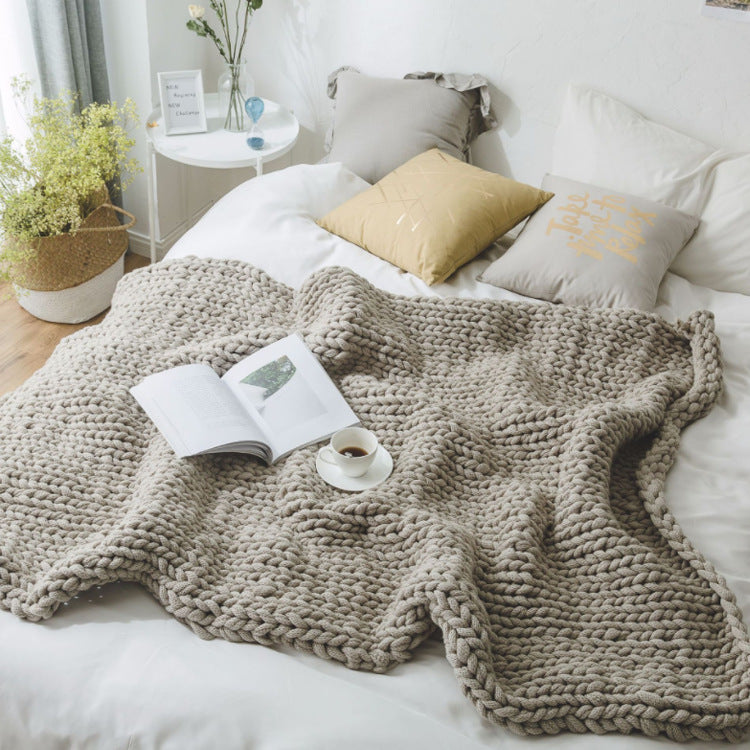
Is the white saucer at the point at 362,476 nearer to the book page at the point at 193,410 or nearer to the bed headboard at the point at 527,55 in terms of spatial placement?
the book page at the point at 193,410

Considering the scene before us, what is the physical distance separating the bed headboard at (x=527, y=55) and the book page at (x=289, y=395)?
1287 mm

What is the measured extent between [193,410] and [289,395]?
189mm

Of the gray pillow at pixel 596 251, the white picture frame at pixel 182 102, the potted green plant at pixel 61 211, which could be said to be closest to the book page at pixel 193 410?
the gray pillow at pixel 596 251

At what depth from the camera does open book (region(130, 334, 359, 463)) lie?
1.34 m

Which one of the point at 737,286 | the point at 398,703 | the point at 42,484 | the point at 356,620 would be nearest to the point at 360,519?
the point at 356,620

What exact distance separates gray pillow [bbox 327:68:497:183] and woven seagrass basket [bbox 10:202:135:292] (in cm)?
75

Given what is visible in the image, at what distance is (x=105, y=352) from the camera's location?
1484 mm

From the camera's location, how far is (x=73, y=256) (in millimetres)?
2311

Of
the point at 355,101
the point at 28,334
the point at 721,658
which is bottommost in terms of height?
the point at 28,334

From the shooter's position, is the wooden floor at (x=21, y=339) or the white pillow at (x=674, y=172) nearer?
the white pillow at (x=674, y=172)

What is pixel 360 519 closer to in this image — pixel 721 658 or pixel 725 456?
pixel 721 658

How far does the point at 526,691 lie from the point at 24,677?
0.67 meters

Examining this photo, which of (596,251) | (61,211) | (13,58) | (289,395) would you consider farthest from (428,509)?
(13,58)

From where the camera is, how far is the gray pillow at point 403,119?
2258 mm
